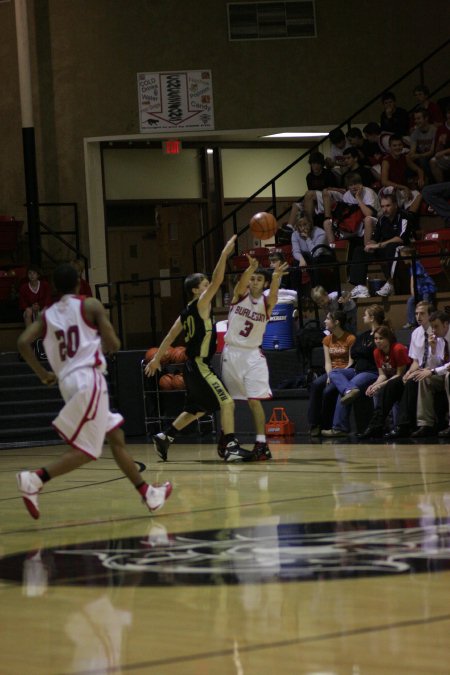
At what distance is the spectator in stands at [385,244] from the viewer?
47.2 feet

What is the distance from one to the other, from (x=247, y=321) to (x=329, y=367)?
8.10 feet

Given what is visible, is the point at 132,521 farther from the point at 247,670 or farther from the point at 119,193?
the point at 119,193

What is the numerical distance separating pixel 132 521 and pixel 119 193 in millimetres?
13733

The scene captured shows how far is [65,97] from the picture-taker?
19.2 metres

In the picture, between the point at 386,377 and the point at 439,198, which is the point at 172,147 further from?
the point at 386,377

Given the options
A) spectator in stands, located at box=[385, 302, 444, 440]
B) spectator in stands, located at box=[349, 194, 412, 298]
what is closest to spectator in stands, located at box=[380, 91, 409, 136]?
spectator in stands, located at box=[349, 194, 412, 298]

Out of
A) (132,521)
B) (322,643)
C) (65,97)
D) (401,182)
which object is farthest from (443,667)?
(65,97)

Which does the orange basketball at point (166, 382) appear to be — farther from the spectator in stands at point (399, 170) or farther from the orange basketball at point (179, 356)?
the spectator in stands at point (399, 170)

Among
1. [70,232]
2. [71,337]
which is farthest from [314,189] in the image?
[71,337]

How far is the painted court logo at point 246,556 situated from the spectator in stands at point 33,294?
35.1 feet

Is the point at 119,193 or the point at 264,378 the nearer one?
the point at 264,378

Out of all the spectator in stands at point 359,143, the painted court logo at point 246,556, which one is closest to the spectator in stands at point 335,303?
the spectator in stands at point 359,143

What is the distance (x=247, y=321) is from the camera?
34.5 feet

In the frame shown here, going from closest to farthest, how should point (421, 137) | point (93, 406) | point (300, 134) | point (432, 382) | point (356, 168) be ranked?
point (93, 406)
point (432, 382)
point (421, 137)
point (356, 168)
point (300, 134)
